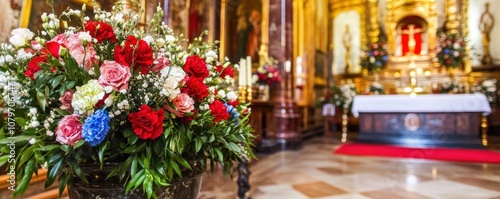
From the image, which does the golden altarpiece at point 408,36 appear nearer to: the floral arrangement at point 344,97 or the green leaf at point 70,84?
the floral arrangement at point 344,97

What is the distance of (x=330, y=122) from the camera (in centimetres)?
916

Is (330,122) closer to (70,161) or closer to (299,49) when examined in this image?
(299,49)

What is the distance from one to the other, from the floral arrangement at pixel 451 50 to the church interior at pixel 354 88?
3cm

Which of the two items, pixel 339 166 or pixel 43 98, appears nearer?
pixel 43 98

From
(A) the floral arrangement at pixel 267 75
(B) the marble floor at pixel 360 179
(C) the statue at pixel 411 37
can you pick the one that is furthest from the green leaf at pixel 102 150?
(C) the statue at pixel 411 37

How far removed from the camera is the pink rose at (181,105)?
959 millimetres

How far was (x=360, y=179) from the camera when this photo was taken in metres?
3.51

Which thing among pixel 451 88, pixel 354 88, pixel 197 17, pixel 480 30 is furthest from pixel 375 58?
pixel 197 17

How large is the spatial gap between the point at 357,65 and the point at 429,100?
4.23m

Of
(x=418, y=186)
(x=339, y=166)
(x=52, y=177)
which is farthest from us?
(x=339, y=166)

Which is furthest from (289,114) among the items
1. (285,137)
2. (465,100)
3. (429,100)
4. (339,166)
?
(465,100)

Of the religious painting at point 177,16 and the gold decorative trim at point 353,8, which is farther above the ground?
the gold decorative trim at point 353,8

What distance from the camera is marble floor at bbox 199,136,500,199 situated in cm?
288

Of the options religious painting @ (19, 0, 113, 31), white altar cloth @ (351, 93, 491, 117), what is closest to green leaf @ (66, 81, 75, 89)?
religious painting @ (19, 0, 113, 31)
